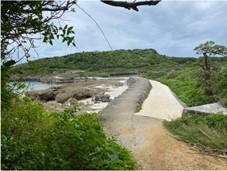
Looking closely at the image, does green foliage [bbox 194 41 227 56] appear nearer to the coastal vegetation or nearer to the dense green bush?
the dense green bush

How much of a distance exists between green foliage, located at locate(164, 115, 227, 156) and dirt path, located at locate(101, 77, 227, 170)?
0.67 ft

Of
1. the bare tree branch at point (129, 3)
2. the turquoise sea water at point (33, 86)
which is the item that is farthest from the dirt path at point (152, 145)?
the bare tree branch at point (129, 3)

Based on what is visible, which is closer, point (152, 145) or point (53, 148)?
point (53, 148)

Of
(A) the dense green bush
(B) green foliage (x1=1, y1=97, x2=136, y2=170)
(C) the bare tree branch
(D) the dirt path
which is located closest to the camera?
(C) the bare tree branch

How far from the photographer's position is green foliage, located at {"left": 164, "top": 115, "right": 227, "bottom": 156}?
583 centimetres

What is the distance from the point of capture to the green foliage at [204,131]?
5.83 metres

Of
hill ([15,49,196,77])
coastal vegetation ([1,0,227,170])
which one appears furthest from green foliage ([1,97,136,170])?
hill ([15,49,196,77])

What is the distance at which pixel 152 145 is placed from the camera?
6.17 meters

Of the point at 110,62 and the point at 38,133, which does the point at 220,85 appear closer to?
the point at 38,133

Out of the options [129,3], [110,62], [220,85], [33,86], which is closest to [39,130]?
[33,86]

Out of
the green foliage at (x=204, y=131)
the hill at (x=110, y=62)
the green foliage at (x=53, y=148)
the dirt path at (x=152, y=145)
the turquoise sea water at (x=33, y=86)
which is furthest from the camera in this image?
the hill at (x=110, y=62)

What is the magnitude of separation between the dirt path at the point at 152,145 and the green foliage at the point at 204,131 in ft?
0.67

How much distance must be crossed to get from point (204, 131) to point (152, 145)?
1063 mm

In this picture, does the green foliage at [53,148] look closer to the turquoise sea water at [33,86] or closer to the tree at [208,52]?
the turquoise sea water at [33,86]
